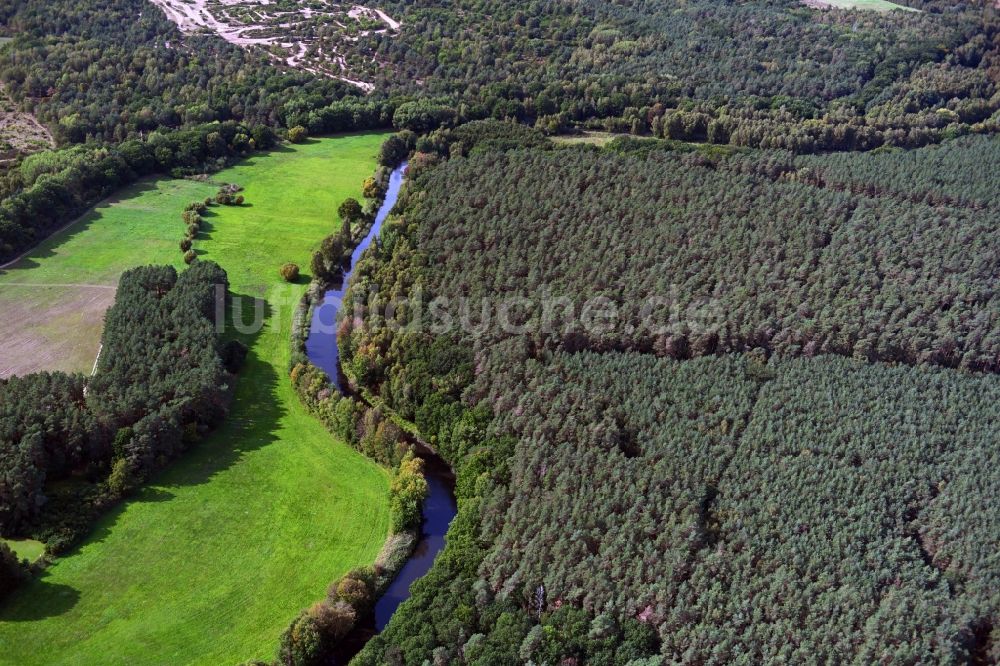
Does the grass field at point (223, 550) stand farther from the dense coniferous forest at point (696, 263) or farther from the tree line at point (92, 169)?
the tree line at point (92, 169)

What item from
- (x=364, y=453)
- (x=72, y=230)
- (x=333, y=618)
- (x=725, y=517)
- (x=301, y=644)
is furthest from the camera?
(x=72, y=230)

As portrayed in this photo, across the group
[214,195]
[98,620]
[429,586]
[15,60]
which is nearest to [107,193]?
[214,195]

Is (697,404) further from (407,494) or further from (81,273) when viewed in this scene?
(81,273)

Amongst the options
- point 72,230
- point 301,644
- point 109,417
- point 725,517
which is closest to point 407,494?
point 301,644

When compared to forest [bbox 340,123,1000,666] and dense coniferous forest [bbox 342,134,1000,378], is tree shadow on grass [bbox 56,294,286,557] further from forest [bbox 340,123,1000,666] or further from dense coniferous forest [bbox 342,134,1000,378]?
dense coniferous forest [bbox 342,134,1000,378]

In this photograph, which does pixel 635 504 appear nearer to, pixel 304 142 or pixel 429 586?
pixel 429 586

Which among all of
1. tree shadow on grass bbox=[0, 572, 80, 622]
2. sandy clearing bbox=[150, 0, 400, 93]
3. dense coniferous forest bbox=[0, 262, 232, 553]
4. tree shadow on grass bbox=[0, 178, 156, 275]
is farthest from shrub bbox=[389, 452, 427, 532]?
sandy clearing bbox=[150, 0, 400, 93]
